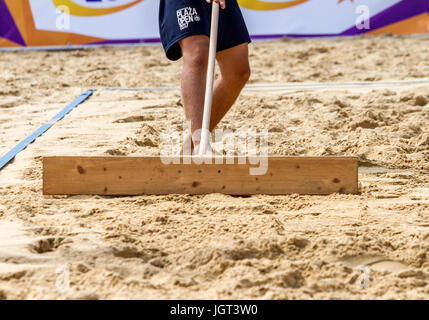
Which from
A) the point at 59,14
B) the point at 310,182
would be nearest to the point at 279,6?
the point at 59,14

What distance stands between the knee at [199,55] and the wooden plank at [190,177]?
51cm

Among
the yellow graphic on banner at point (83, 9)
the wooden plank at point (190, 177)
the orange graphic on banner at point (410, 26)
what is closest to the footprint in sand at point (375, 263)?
the wooden plank at point (190, 177)

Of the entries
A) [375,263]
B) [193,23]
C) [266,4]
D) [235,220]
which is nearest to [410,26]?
[266,4]

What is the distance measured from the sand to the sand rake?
5 cm

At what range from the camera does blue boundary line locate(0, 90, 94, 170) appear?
3.24 meters

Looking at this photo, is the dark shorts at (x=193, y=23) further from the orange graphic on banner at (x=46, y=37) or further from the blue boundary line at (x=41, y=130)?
the orange graphic on banner at (x=46, y=37)

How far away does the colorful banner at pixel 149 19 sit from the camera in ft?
25.1

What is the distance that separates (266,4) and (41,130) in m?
4.46

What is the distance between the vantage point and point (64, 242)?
6.86 feet

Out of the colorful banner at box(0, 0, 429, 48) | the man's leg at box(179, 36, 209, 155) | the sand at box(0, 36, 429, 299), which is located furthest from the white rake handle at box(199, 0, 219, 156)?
the colorful banner at box(0, 0, 429, 48)

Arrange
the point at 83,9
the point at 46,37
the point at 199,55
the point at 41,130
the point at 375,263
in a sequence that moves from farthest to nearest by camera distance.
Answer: the point at 46,37, the point at 83,9, the point at 41,130, the point at 199,55, the point at 375,263

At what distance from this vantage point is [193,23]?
286 cm

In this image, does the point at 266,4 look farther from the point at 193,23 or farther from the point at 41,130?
the point at 193,23
